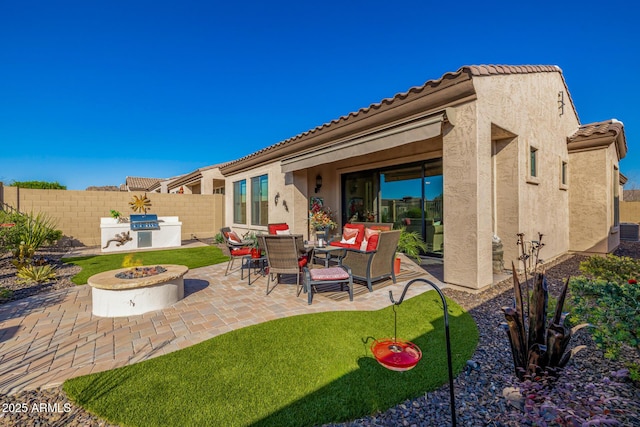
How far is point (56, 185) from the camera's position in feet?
77.3

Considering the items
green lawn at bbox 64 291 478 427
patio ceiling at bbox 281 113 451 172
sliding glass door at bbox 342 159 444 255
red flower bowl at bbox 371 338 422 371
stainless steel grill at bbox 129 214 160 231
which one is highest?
patio ceiling at bbox 281 113 451 172

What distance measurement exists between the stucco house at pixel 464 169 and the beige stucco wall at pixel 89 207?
16.3 feet

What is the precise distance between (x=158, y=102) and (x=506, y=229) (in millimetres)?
20449

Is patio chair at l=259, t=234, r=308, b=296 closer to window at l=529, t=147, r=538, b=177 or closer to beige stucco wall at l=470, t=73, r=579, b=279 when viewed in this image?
beige stucco wall at l=470, t=73, r=579, b=279

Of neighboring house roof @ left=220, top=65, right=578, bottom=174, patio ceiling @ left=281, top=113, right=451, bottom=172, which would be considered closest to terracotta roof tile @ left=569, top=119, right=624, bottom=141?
neighboring house roof @ left=220, top=65, right=578, bottom=174

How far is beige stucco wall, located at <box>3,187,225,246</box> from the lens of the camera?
13048 mm

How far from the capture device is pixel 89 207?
14180 millimetres

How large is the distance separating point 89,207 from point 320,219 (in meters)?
11.9

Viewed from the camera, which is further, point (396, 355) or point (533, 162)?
point (533, 162)

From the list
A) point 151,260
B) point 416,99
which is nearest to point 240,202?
point 151,260

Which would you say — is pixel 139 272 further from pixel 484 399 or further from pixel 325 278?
pixel 484 399

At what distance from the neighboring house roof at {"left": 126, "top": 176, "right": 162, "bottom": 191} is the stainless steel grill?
60.8ft

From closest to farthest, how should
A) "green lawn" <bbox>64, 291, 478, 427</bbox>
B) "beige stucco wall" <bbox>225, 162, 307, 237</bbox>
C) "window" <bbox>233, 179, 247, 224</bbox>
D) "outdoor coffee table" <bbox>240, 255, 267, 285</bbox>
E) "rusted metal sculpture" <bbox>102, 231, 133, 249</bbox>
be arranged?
"green lawn" <bbox>64, 291, 478, 427</bbox>
"outdoor coffee table" <bbox>240, 255, 267, 285</bbox>
"beige stucco wall" <bbox>225, 162, 307, 237</bbox>
"rusted metal sculpture" <bbox>102, 231, 133, 249</bbox>
"window" <bbox>233, 179, 247, 224</bbox>

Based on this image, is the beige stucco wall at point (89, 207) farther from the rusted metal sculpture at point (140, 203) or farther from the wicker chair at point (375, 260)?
the wicker chair at point (375, 260)
